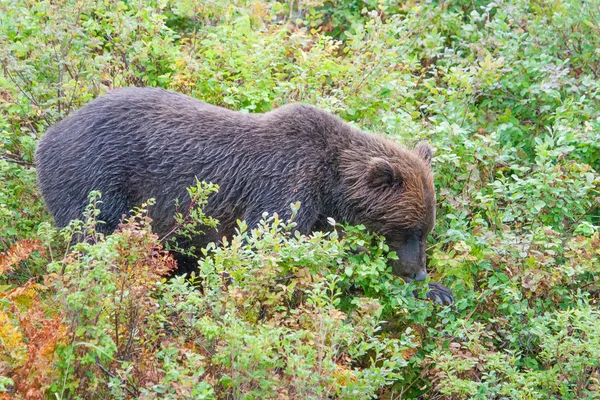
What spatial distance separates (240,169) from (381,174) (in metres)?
1.27

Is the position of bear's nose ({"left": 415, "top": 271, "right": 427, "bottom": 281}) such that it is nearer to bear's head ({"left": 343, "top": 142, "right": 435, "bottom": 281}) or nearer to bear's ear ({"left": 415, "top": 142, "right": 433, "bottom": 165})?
bear's head ({"left": 343, "top": 142, "right": 435, "bottom": 281})

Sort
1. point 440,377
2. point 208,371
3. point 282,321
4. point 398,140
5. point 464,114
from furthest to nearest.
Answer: point 464,114 < point 398,140 < point 440,377 < point 282,321 < point 208,371

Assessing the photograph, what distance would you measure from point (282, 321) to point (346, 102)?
388 centimetres

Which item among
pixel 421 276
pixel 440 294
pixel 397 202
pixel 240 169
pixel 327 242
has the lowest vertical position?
pixel 440 294

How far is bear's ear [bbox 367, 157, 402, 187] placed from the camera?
25.5 feet

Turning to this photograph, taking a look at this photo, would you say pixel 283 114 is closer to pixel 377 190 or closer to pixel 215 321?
pixel 377 190

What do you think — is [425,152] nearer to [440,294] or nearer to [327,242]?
[440,294]

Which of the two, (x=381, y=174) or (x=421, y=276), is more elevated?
(x=381, y=174)

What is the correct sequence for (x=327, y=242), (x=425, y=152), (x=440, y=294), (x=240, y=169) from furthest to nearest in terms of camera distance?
(x=425, y=152), (x=240, y=169), (x=440, y=294), (x=327, y=242)

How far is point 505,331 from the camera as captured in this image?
711 cm

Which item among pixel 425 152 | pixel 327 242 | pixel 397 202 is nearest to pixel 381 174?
pixel 397 202

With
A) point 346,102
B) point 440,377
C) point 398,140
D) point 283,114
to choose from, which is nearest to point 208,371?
point 440,377

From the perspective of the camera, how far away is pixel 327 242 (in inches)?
252

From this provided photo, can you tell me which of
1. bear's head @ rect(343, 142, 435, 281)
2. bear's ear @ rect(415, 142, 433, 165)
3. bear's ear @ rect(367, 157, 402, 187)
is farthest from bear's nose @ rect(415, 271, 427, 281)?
bear's ear @ rect(415, 142, 433, 165)
